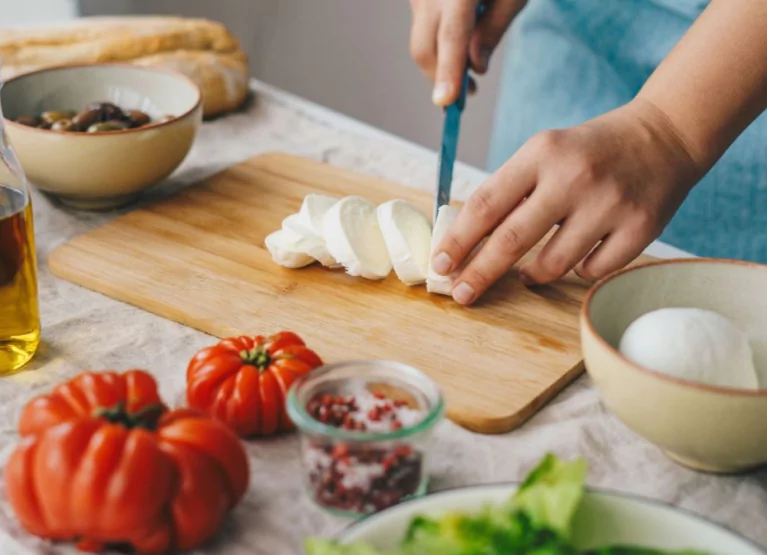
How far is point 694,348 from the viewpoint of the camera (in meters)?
0.92

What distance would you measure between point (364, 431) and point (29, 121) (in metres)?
0.98

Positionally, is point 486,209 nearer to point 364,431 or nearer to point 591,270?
point 591,270

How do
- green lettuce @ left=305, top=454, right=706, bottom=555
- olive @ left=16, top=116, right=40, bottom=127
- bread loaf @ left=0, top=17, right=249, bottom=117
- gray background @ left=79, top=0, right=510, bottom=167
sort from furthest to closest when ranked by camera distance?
1. gray background @ left=79, top=0, right=510, bottom=167
2. bread loaf @ left=0, top=17, right=249, bottom=117
3. olive @ left=16, top=116, right=40, bottom=127
4. green lettuce @ left=305, top=454, right=706, bottom=555

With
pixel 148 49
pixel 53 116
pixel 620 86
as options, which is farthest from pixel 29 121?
pixel 620 86

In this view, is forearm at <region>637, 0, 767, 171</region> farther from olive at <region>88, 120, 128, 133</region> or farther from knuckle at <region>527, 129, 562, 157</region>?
olive at <region>88, 120, 128, 133</region>

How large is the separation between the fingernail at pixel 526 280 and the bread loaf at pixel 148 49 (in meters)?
0.91

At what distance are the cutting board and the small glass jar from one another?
0.16 metres

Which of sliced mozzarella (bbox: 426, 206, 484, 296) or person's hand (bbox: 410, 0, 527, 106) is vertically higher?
person's hand (bbox: 410, 0, 527, 106)

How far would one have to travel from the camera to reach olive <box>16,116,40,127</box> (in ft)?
5.14

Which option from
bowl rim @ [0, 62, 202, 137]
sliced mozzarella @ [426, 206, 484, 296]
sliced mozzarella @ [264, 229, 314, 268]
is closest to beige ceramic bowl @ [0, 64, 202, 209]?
bowl rim @ [0, 62, 202, 137]

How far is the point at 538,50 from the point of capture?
205 cm

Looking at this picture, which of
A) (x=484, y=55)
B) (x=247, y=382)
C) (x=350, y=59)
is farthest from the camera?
(x=350, y=59)

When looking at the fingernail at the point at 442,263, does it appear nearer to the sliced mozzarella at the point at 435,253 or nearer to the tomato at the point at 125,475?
the sliced mozzarella at the point at 435,253

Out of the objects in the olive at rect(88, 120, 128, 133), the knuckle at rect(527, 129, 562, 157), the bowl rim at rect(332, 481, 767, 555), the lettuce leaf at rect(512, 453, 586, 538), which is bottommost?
the olive at rect(88, 120, 128, 133)
